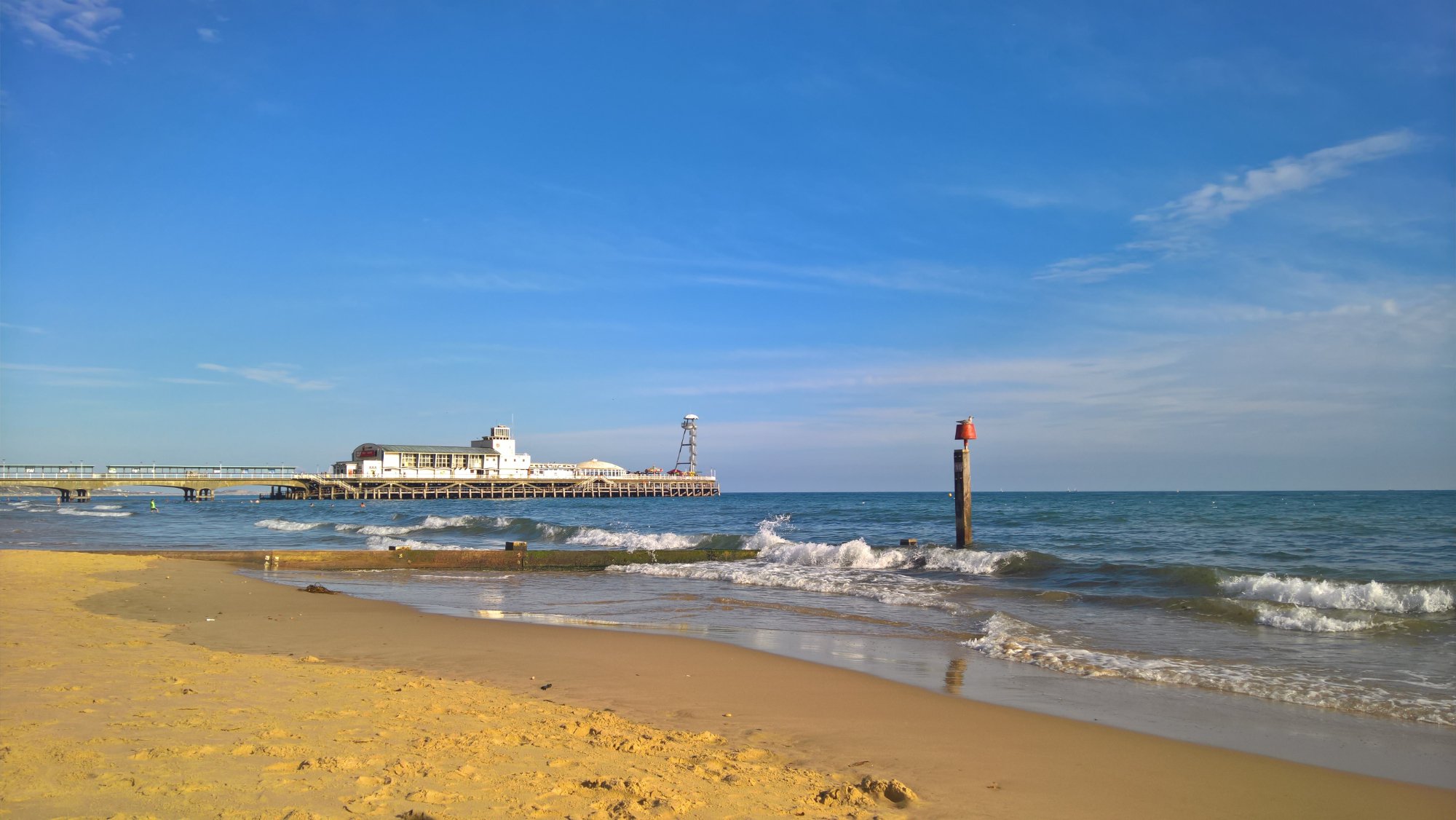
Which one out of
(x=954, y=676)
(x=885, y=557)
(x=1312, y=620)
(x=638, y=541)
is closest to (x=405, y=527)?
(x=638, y=541)

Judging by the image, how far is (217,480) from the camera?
76250 mm

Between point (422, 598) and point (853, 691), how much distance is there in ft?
30.9

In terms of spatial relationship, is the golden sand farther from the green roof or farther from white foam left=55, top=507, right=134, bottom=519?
the green roof

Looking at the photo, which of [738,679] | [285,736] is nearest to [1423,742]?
[738,679]

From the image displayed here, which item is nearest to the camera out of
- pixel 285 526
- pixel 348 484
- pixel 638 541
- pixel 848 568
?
pixel 848 568

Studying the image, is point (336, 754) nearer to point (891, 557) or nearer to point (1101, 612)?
point (1101, 612)

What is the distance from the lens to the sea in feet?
22.5

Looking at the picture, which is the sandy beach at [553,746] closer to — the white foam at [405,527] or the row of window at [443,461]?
the white foam at [405,527]

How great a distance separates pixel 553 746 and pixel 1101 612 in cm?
1032

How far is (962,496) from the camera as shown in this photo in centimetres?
2055

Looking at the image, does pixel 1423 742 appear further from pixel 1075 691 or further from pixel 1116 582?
pixel 1116 582

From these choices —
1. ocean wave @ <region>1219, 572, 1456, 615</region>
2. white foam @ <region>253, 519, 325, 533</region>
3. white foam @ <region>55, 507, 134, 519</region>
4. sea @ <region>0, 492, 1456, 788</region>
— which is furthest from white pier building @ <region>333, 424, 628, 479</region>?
ocean wave @ <region>1219, 572, 1456, 615</region>

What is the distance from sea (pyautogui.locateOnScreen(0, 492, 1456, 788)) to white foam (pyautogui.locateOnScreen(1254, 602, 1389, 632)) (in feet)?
0.11

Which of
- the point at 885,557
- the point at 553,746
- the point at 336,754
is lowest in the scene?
the point at 885,557
